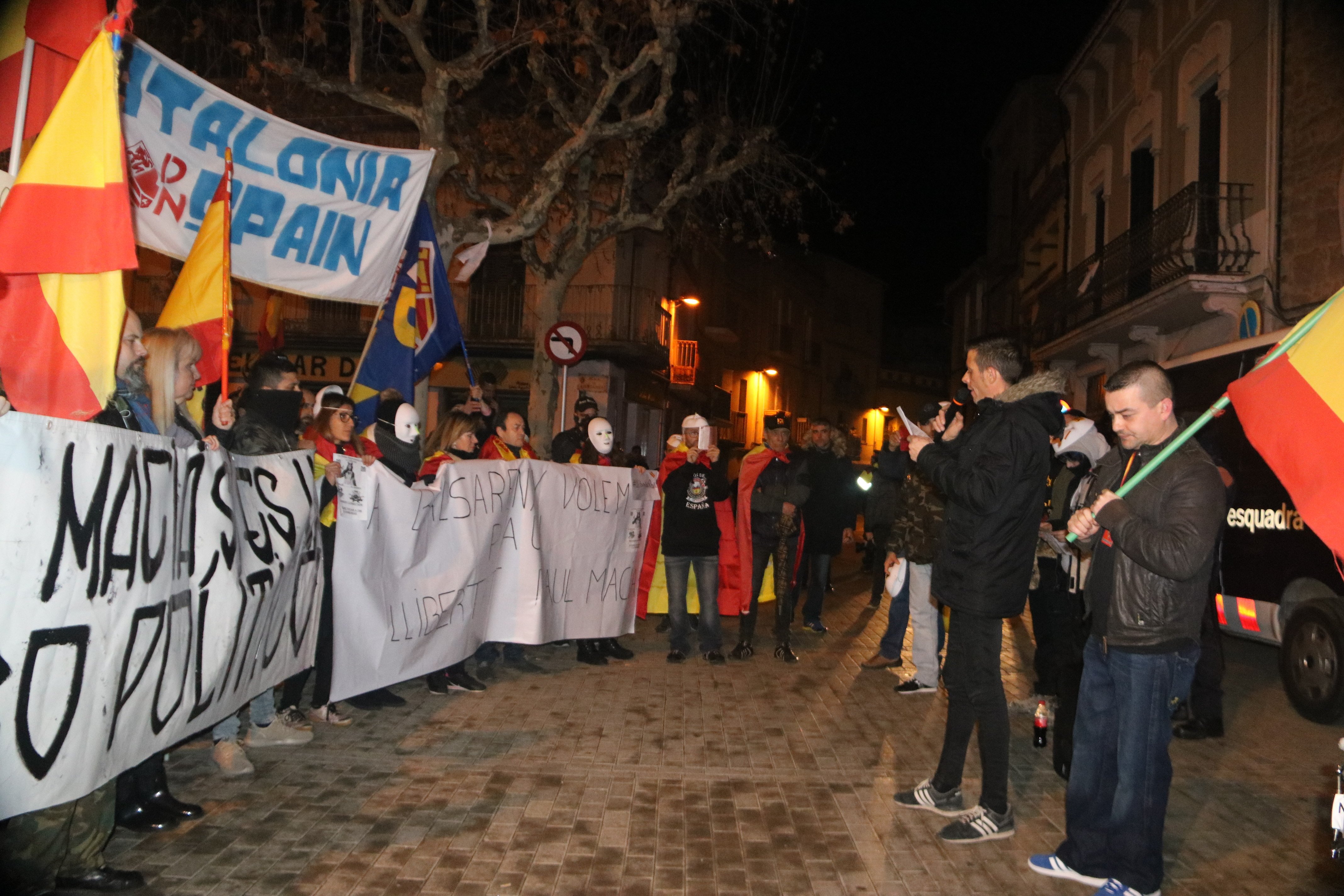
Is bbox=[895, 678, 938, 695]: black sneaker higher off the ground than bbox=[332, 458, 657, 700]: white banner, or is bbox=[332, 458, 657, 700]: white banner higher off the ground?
bbox=[332, 458, 657, 700]: white banner

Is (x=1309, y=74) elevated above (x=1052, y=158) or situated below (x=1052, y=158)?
below

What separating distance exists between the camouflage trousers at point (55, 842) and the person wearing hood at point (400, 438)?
3.15m

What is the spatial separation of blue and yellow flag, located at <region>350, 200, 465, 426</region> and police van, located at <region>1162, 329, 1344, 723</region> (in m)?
5.93

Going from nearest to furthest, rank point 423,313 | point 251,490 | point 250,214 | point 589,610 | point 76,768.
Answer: point 76,768
point 251,490
point 250,214
point 589,610
point 423,313

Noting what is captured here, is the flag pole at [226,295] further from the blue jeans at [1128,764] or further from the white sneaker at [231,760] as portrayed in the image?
the blue jeans at [1128,764]

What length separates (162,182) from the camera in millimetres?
5848

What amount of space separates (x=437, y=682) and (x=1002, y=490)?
428cm

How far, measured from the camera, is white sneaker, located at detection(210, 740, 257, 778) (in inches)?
199

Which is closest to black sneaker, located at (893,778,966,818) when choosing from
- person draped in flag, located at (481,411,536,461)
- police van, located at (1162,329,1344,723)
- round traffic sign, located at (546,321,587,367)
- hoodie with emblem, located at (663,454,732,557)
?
police van, located at (1162,329,1344,723)

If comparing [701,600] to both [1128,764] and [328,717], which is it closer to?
[328,717]

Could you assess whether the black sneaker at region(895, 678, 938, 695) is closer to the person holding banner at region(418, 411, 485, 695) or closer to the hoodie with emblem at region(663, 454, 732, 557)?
the hoodie with emblem at region(663, 454, 732, 557)

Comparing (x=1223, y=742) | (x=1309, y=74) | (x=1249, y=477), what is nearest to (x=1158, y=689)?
(x=1223, y=742)

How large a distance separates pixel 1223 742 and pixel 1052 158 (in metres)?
22.7

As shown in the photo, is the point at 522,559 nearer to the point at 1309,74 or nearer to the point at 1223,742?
the point at 1223,742
